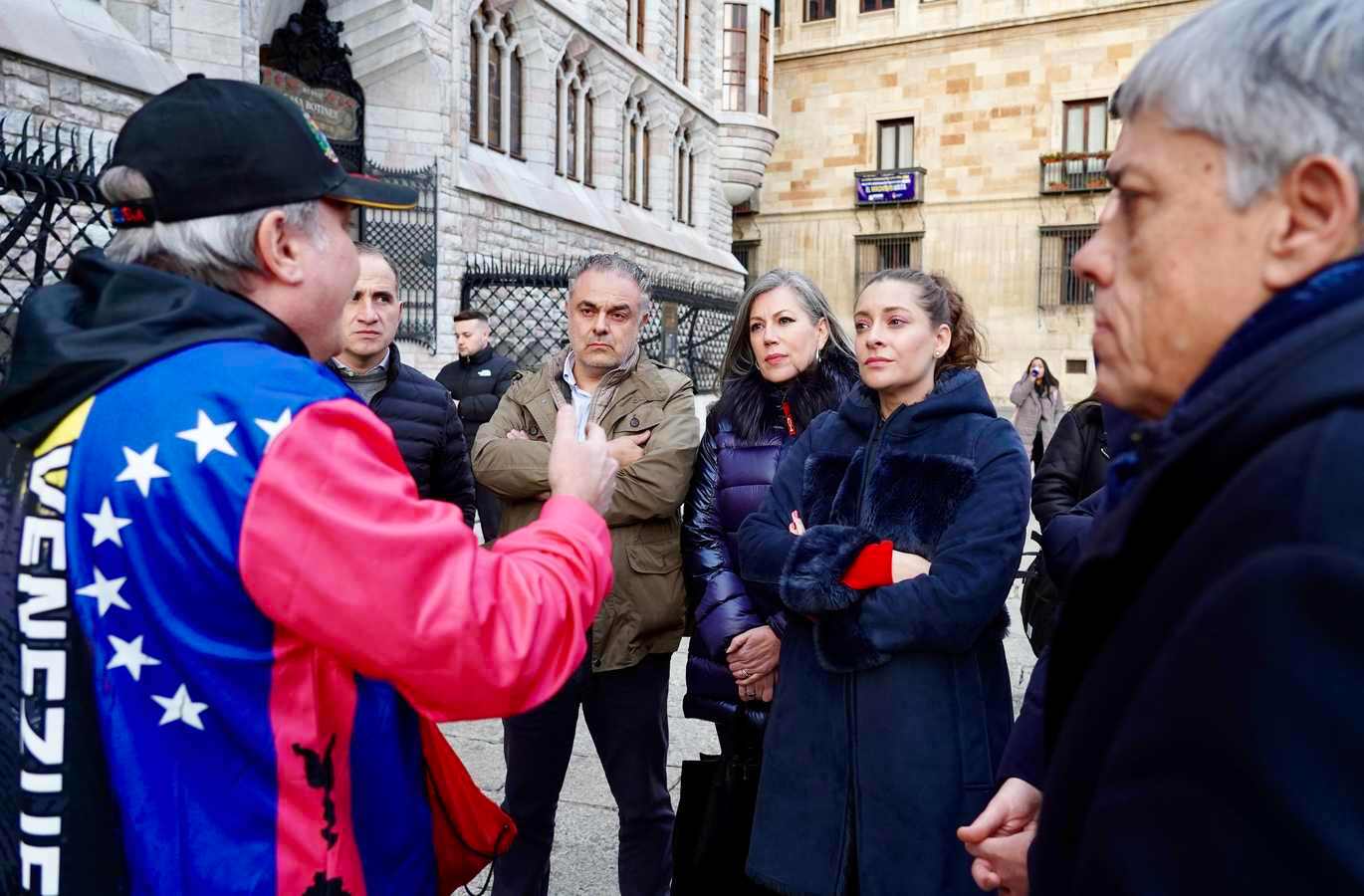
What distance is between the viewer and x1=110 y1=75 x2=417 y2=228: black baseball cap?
4.60 ft

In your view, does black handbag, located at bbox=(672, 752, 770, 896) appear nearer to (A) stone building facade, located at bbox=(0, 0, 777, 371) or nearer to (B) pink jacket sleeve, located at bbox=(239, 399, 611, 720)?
(B) pink jacket sleeve, located at bbox=(239, 399, 611, 720)

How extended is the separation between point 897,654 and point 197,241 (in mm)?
1694

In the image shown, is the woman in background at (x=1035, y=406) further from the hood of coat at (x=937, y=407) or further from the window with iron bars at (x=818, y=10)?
the window with iron bars at (x=818, y=10)

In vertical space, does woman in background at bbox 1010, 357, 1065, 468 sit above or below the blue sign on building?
below

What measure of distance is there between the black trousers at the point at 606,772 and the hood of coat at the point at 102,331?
181 cm

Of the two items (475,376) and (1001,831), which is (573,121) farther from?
(1001,831)

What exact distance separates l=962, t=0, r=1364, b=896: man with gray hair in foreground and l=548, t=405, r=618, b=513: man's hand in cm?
81

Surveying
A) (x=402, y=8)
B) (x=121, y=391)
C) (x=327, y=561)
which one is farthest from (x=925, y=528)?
(x=402, y=8)

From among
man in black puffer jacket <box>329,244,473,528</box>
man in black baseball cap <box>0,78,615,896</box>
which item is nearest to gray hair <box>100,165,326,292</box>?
man in black baseball cap <box>0,78,615,896</box>

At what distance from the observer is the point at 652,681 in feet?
10.2

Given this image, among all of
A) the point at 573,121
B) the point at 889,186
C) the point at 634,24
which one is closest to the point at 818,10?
the point at 889,186

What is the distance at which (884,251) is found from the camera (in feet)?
95.9

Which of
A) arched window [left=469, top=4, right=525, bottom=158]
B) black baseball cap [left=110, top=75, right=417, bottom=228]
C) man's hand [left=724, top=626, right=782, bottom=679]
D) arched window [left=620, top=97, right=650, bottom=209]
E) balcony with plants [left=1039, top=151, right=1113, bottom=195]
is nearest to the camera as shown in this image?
black baseball cap [left=110, top=75, right=417, bottom=228]

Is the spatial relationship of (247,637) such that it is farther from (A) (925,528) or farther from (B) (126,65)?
(B) (126,65)
